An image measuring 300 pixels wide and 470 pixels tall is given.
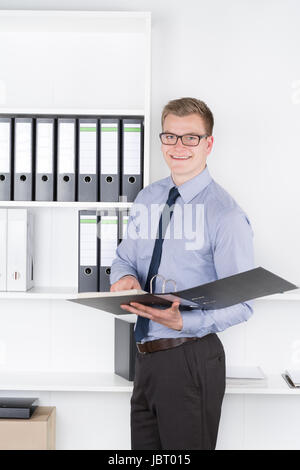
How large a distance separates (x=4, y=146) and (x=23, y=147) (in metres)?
0.07

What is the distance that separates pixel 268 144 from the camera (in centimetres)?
234

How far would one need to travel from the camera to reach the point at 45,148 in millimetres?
2111

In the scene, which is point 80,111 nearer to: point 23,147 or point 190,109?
point 23,147

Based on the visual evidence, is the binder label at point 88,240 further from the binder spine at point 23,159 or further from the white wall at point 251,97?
the white wall at point 251,97

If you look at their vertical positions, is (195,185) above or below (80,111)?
below

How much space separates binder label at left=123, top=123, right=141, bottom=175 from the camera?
6.93 feet

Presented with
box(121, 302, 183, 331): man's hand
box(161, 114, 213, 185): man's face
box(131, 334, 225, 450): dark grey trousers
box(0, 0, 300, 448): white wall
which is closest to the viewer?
box(121, 302, 183, 331): man's hand

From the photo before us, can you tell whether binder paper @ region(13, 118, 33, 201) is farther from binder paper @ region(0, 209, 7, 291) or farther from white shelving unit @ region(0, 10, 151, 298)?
white shelving unit @ region(0, 10, 151, 298)

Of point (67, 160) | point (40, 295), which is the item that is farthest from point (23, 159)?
point (40, 295)

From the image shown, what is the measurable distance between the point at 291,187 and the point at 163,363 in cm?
103

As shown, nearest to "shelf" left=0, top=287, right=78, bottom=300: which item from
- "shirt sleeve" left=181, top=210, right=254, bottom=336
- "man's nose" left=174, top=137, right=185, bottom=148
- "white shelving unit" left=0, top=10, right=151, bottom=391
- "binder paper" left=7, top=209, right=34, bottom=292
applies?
"binder paper" left=7, top=209, right=34, bottom=292

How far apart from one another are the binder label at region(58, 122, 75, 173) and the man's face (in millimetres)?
416
